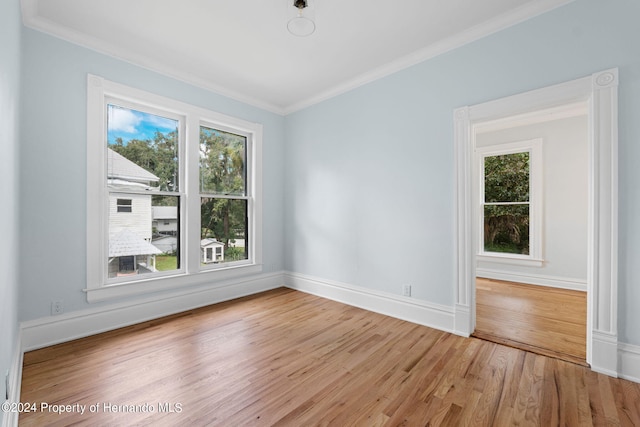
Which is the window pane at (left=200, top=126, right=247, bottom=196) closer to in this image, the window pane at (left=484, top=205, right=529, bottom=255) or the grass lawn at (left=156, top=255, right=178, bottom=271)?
the grass lawn at (left=156, top=255, right=178, bottom=271)

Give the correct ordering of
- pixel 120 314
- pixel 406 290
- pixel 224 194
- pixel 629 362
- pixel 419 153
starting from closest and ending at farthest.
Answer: pixel 629 362
pixel 120 314
pixel 419 153
pixel 406 290
pixel 224 194

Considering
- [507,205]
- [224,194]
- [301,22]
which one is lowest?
[507,205]

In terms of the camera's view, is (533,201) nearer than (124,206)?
No

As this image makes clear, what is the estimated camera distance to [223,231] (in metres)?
3.95

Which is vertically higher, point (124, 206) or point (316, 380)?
point (124, 206)

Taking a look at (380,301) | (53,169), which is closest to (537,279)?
(380,301)

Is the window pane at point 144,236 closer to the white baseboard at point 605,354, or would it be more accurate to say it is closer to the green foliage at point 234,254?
the green foliage at point 234,254

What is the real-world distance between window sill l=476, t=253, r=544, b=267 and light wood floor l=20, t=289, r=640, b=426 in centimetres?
289

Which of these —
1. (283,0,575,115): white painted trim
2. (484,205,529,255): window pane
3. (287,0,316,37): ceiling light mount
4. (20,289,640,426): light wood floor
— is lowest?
(20,289,640,426): light wood floor

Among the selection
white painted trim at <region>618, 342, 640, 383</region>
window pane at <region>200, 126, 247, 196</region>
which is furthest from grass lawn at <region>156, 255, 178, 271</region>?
white painted trim at <region>618, 342, 640, 383</region>

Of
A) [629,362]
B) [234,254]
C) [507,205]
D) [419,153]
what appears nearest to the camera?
[629,362]

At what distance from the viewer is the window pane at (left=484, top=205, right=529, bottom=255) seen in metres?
4.83

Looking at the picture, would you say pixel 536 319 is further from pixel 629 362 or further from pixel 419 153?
pixel 419 153

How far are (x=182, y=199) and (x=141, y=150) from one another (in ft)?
2.27
